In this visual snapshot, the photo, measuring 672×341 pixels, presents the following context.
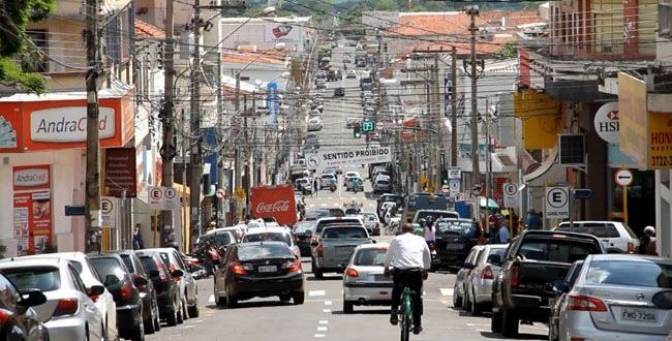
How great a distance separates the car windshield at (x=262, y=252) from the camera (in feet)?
115

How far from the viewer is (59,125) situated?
43.5 metres

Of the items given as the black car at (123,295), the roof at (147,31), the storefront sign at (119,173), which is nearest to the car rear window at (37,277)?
the black car at (123,295)

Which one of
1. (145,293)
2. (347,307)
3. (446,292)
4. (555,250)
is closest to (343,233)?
(446,292)

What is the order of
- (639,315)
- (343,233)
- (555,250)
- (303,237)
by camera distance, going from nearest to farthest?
(639,315) → (555,250) → (343,233) → (303,237)

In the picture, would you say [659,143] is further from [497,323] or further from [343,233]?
[343,233]

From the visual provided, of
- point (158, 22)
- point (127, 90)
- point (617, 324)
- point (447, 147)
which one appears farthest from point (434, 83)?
point (617, 324)

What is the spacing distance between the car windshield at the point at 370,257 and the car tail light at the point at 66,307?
47.3 feet

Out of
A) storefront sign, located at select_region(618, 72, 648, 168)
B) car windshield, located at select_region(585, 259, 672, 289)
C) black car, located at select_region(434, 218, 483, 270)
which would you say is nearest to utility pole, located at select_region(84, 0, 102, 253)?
storefront sign, located at select_region(618, 72, 648, 168)

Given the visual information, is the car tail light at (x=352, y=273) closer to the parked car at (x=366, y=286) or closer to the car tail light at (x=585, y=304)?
the parked car at (x=366, y=286)

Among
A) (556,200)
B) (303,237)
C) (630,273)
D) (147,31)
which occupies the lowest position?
(303,237)

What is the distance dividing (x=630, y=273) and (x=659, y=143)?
49.3ft

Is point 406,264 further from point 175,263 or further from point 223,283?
point 223,283

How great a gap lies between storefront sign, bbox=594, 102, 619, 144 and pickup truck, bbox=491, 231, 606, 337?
18.9 metres

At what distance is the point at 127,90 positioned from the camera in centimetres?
5088
